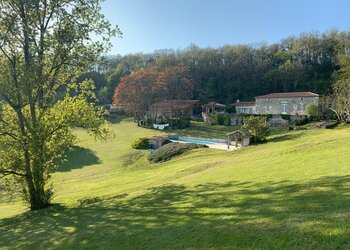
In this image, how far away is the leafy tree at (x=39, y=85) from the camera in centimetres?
1470

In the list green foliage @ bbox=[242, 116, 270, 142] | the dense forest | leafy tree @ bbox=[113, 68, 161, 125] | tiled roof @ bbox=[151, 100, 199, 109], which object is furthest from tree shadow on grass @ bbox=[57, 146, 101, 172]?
the dense forest

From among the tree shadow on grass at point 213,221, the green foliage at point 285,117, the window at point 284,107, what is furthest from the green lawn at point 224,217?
the window at point 284,107

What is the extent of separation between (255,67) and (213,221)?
8918cm

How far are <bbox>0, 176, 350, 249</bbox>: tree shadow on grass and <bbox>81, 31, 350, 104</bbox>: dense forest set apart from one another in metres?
76.6

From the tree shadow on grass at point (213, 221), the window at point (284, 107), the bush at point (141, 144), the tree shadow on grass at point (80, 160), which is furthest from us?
the window at point (284, 107)

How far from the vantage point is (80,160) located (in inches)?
1576

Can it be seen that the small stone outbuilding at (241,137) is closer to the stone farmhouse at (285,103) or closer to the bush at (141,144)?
the bush at (141,144)

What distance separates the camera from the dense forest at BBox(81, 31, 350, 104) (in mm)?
85188

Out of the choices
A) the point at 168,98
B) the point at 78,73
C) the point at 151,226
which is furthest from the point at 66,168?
the point at 168,98

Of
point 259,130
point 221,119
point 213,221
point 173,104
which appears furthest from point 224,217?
point 173,104

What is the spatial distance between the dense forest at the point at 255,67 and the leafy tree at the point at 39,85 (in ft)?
237

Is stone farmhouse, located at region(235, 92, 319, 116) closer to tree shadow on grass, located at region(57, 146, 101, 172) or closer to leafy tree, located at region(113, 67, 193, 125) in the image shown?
leafy tree, located at region(113, 67, 193, 125)

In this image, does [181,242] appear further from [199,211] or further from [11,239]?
[11,239]

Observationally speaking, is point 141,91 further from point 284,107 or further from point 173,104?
point 284,107
